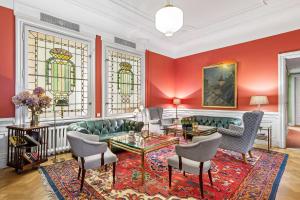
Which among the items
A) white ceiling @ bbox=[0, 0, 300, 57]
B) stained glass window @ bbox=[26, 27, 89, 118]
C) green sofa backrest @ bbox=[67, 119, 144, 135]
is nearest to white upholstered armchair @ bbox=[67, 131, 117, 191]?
stained glass window @ bbox=[26, 27, 89, 118]

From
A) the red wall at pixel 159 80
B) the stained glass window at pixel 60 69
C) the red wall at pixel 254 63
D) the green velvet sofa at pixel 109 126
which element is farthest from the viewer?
the red wall at pixel 159 80

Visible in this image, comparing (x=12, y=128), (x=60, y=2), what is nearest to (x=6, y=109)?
(x=12, y=128)

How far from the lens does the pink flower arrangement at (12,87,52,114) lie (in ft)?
10.8

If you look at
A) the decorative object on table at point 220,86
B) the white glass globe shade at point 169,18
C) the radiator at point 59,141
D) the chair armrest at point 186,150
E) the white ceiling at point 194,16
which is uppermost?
the white ceiling at point 194,16

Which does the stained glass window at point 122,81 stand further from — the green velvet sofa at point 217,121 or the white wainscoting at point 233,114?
the green velvet sofa at point 217,121

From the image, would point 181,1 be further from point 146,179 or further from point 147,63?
point 146,179

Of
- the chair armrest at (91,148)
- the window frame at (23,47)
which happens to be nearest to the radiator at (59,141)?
the window frame at (23,47)

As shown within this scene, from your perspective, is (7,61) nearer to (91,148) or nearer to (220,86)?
(91,148)

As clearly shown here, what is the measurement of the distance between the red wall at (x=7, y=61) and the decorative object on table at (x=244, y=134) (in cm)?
476

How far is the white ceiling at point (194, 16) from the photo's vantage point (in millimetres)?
4262

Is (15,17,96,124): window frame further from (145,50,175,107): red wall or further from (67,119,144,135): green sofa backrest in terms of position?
(145,50,175,107): red wall

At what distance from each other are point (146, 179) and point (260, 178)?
206cm

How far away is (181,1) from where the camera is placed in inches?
168

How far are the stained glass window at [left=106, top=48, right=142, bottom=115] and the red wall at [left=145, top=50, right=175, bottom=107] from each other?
1.48ft
